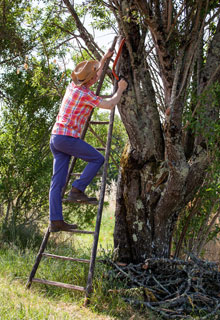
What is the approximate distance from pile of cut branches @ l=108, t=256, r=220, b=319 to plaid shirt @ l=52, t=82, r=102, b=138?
1.95m

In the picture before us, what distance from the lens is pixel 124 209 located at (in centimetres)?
600

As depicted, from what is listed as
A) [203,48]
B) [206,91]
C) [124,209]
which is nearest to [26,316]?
[124,209]

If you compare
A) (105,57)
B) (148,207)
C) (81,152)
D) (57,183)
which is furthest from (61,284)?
(105,57)

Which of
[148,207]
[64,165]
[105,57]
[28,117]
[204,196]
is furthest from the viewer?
[28,117]

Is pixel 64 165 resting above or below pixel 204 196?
above

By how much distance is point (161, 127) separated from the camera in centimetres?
606

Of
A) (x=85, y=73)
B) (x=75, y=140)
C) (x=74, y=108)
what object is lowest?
(x=75, y=140)

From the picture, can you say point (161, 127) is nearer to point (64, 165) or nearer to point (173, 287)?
point (64, 165)

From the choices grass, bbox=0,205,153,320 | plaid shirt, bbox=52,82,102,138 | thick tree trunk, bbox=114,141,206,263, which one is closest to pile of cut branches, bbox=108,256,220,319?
grass, bbox=0,205,153,320

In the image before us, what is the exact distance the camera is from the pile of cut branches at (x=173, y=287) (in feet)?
15.4

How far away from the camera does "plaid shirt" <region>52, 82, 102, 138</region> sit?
475 centimetres

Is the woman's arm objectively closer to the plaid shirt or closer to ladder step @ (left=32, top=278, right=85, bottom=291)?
the plaid shirt

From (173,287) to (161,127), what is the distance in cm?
230

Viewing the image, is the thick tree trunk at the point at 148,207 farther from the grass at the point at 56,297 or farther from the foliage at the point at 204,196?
the grass at the point at 56,297
